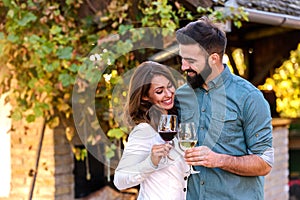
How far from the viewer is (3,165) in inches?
192

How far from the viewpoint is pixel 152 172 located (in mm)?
2246

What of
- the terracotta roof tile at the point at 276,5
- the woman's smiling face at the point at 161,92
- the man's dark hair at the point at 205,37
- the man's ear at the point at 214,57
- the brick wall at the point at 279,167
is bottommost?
the brick wall at the point at 279,167

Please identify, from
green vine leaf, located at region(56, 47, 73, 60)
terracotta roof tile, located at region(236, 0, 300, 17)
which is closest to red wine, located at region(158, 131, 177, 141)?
green vine leaf, located at region(56, 47, 73, 60)

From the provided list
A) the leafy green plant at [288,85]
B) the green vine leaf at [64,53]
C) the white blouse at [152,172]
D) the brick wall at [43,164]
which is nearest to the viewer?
the white blouse at [152,172]

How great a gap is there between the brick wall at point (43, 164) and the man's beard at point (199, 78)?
254 centimetres

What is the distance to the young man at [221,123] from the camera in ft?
6.95

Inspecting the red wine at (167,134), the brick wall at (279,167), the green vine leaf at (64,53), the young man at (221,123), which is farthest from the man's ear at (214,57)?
the brick wall at (279,167)

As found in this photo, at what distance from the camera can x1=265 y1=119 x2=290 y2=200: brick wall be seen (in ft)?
20.2

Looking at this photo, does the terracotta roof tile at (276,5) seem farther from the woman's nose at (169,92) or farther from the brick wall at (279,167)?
the woman's nose at (169,92)

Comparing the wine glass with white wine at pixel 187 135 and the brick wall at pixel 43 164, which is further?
the brick wall at pixel 43 164

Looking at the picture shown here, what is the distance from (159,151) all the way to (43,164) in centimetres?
269

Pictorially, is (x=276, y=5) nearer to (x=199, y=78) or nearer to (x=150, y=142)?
(x=199, y=78)

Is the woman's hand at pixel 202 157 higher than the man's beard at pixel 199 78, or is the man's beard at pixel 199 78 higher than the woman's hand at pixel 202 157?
the man's beard at pixel 199 78

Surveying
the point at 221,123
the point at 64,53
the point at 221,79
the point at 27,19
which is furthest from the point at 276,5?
the point at 221,123
